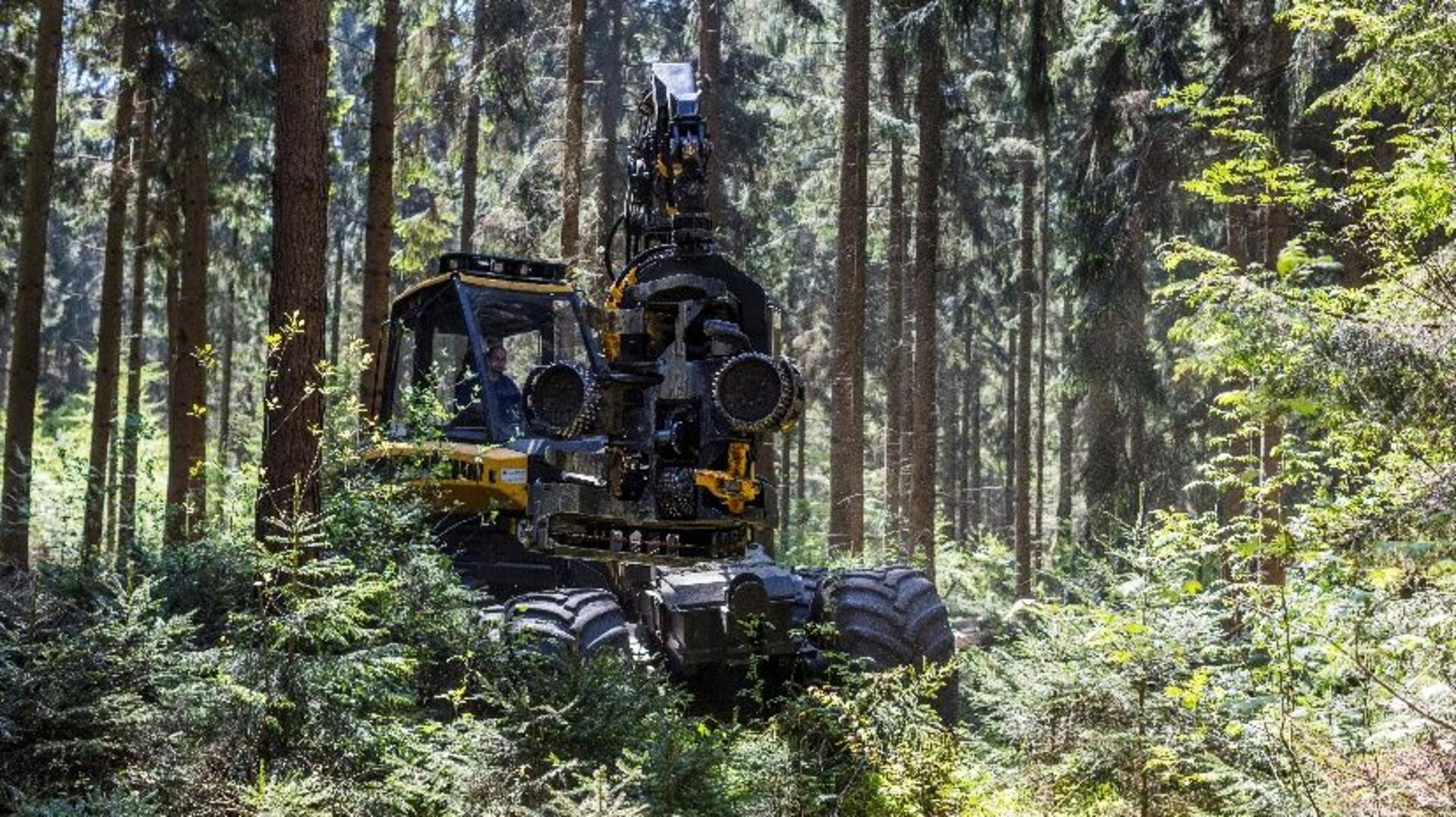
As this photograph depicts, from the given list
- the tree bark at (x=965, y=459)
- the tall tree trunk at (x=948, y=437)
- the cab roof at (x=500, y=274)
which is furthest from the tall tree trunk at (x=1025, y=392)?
the cab roof at (x=500, y=274)

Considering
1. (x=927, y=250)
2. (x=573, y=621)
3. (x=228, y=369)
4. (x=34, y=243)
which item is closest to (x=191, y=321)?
(x=34, y=243)

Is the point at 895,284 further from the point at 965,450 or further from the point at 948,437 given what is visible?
the point at 965,450

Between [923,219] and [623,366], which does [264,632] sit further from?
[923,219]

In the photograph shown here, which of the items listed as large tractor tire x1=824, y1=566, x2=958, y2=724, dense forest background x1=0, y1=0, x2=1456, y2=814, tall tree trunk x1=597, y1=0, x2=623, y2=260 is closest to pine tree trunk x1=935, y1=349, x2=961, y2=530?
tall tree trunk x1=597, y1=0, x2=623, y2=260

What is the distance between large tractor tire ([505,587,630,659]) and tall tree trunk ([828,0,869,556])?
8673 mm

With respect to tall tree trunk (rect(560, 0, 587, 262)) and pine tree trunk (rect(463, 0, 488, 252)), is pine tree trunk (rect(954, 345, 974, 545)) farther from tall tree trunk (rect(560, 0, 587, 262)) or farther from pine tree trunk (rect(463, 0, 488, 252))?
tall tree trunk (rect(560, 0, 587, 262))

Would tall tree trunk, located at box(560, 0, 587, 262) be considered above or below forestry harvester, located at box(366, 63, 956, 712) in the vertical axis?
above

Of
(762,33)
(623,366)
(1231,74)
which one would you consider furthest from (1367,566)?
(762,33)

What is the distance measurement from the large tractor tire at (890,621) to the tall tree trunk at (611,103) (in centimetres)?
1671

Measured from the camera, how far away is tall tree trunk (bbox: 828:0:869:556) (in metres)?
17.1

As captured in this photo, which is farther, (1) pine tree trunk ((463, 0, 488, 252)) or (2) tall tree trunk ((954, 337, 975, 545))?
(2) tall tree trunk ((954, 337, 975, 545))

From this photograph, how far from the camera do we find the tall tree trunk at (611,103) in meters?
25.0

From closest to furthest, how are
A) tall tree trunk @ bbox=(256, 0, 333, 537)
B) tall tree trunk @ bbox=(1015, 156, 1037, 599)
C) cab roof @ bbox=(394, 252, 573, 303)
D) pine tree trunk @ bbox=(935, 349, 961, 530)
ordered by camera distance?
tall tree trunk @ bbox=(256, 0, 333, 537) → cab roof @ bbox=(394, 252, 573, 303) → tall tree trunk @ bbox=(1015, 156, 1037, 599) → pine tree trunk @ bbox=(935, 349, 961, 530)

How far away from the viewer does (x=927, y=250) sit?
1933 centimetres
